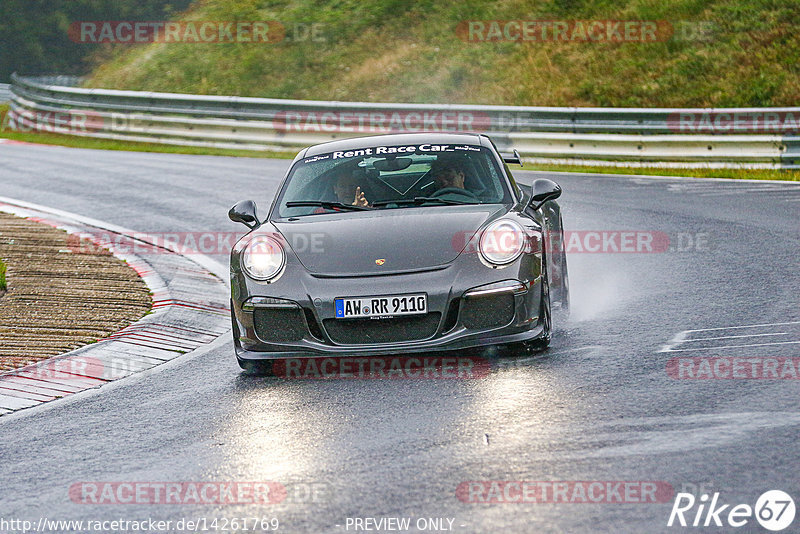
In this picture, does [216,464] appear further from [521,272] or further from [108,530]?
[521,272]

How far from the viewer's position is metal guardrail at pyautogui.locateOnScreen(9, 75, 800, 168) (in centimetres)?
1706

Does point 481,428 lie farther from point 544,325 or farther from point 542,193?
point 542,193

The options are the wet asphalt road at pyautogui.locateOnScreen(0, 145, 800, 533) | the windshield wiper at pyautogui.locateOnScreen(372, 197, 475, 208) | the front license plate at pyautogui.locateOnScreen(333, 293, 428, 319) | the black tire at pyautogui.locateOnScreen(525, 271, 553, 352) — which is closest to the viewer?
the wet asphalt road at pyautogui.locateOnScreen(0, 145, 800, 533)

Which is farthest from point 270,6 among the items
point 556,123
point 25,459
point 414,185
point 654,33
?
point 25,459

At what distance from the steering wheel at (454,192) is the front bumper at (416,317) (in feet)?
3.21

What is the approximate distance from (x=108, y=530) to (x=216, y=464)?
79 cm

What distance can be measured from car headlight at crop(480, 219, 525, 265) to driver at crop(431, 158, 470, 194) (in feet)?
2.62

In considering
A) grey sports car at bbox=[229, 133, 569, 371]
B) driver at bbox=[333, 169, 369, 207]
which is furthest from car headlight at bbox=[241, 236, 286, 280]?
driver at bbox=[333, 169, 369, 207]

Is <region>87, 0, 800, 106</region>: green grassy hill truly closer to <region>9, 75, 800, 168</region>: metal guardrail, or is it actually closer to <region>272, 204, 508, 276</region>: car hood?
<region>9, 75, 800, 168</region>: metal guardrail

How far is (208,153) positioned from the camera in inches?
890

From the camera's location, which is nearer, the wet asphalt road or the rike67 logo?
the rike67 logo

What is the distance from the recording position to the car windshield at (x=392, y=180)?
752cm

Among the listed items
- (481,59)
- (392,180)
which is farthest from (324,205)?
(481,59)

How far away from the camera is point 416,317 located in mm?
6434
